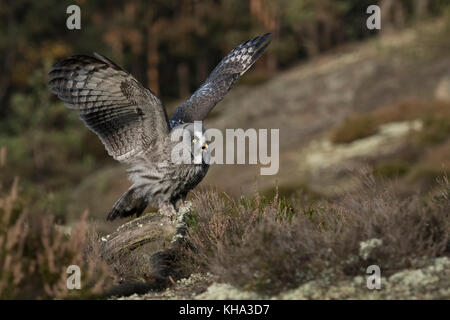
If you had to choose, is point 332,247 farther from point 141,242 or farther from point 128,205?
point 128,205

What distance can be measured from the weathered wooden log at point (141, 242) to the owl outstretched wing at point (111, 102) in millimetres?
921

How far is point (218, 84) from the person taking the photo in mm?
8969

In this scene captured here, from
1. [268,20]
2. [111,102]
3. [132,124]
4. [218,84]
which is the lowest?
[132,124]

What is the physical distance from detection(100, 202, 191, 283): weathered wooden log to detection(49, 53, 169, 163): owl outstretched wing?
921 mm

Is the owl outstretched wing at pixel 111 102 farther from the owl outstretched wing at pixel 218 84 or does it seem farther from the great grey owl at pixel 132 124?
the owl outstretched wing at pixel 218 84

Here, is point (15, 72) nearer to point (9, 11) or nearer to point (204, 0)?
point (9, 11)

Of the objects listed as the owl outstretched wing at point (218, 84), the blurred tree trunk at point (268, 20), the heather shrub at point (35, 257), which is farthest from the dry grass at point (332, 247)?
the blurred tree trunk at point (268, 20)

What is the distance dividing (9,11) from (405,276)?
31.5 m

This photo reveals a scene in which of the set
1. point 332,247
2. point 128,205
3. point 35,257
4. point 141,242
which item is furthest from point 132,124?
point 332,247

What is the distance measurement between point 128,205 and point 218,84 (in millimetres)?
2159

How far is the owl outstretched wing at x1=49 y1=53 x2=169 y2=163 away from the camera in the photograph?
6898mm

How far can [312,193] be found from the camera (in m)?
21.1
